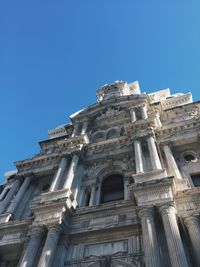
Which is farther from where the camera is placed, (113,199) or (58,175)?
(58,175)

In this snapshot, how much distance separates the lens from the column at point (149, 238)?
440 inches

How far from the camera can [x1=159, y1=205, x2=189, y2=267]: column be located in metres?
10.8

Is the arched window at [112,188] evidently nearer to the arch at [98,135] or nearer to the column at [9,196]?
the arch at [98,135]

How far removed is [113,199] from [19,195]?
6.28 meters

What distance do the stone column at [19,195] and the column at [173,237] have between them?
31.5 ft

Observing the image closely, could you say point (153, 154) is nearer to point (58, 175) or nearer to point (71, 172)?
point (71, 172)

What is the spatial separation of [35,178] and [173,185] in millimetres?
11335

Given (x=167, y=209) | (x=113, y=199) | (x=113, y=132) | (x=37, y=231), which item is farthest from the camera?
(x=113, y=132)

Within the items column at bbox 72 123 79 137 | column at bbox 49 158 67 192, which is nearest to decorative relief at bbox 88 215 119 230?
column at bbox 49 158 67 192

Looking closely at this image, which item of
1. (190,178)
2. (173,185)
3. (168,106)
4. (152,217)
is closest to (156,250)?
(152,217)

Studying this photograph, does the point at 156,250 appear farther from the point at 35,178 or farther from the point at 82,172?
the point at 35,178

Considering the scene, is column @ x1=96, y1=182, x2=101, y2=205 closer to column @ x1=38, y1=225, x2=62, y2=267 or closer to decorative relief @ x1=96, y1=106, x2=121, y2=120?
column @ x1=38, y1=225, x2=62, y2=267

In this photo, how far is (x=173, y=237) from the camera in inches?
462

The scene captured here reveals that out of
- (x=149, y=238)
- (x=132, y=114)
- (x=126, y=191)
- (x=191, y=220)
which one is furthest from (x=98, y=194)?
(x=132, y=114)
